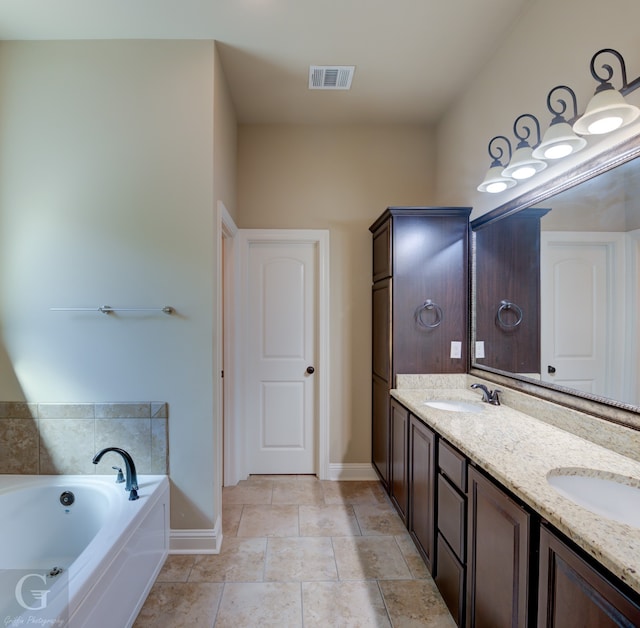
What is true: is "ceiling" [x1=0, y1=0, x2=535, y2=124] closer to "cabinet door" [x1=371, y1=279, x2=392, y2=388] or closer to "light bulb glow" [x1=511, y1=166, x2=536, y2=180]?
"light bulb glow" [x1=511, y1=166, x2=536, y2=180]

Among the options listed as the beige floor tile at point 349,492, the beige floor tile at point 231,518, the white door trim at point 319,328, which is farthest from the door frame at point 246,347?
the beige floor tile at point 231,518

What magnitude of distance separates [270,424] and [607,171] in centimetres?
279

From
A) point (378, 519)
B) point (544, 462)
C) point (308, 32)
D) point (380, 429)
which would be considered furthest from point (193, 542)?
point (308, 32)

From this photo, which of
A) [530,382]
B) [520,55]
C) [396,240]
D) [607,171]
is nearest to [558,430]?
[530,382]

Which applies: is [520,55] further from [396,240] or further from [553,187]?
[396,240]

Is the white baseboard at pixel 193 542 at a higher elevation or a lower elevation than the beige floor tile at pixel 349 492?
higher

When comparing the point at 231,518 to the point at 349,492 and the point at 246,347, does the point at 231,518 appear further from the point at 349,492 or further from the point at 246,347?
the point at 246,347

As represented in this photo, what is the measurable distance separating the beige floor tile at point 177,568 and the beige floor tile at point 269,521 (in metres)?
0.34

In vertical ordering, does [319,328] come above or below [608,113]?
below

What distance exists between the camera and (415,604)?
1.74 metres

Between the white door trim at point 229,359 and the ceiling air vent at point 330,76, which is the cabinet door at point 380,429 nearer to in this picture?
the white door trim at point 229,359

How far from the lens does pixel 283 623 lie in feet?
Result: 5.35

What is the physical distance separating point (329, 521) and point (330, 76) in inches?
119

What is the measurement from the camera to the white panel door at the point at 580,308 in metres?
1.39
